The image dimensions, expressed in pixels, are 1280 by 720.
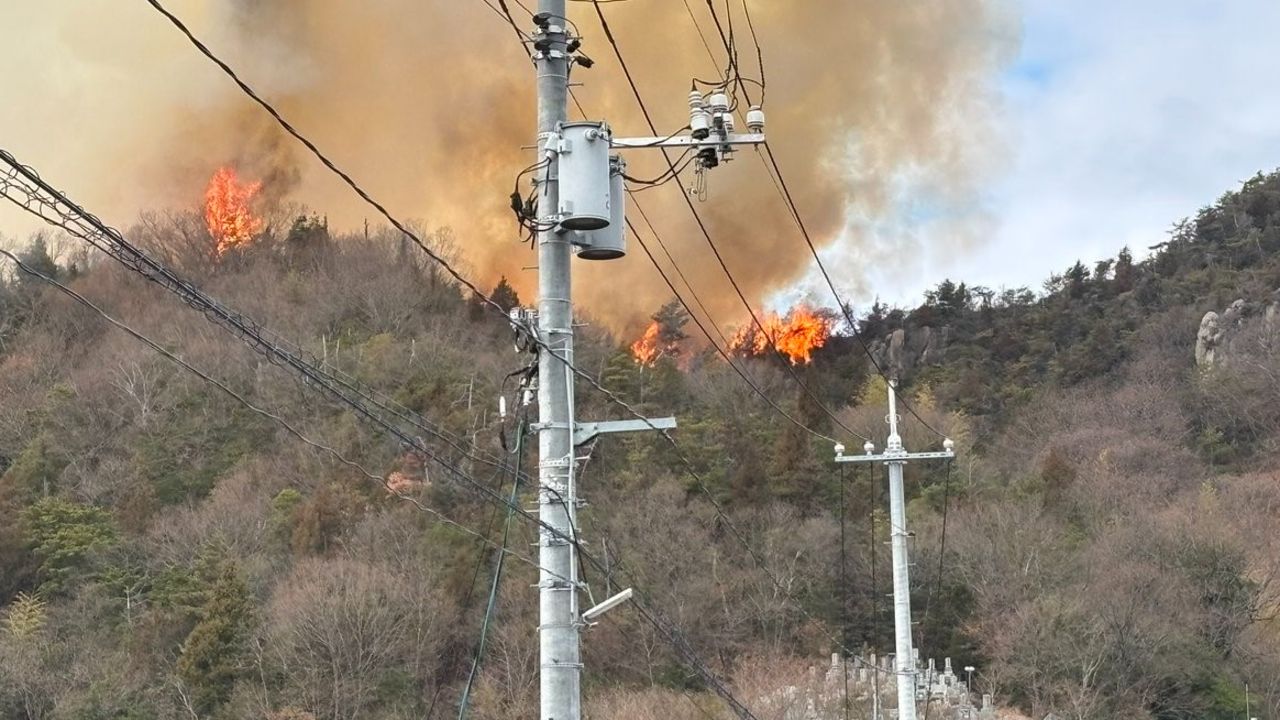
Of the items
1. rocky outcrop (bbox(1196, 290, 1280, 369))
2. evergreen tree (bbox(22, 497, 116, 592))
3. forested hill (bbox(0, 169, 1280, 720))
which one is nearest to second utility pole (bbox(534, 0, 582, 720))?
forested hill (bbox(0, 169, 1280, 720))

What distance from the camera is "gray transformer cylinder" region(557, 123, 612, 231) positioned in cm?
830

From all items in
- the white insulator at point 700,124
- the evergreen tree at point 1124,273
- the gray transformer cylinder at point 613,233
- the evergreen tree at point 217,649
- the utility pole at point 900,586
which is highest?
the evergreen tree at point 1124,273

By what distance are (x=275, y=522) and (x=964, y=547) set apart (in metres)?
25.1

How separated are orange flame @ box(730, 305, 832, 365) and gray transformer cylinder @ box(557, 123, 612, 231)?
224ft

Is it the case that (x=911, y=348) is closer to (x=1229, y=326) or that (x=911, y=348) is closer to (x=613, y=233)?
(x=1229, y=326)

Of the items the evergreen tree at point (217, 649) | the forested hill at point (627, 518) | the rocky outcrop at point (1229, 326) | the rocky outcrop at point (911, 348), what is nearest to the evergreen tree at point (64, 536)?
the forested hill at point (627, 518)

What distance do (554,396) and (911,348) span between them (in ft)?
250

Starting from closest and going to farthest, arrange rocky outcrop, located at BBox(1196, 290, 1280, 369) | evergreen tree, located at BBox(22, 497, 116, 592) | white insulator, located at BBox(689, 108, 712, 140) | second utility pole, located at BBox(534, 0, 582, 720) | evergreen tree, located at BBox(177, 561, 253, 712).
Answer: second utility pole, located at BBox(534, 0, 582, 720) < white insulator, located at BBox(689, 108, 712, 140) < evergreen tree, located at BBox(177, 561, 253, 712) < evergreen tree, located at BBox(22, 497, 116, 592) < rocky outcrop, located at BBox(1196, 290, 1280, 369)

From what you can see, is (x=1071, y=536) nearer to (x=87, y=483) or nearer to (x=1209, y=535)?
(x=1209, y=535)

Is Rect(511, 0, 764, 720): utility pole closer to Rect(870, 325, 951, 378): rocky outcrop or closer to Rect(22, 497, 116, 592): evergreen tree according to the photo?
Rect(22, 497, 116, 592): evergreen tree

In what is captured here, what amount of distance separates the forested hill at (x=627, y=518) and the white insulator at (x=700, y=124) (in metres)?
11.5

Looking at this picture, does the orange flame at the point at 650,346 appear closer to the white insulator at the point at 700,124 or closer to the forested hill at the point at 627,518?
the forested hill at the point at 627,518

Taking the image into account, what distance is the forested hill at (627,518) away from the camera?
3609cm

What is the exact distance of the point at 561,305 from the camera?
27.9 feet
